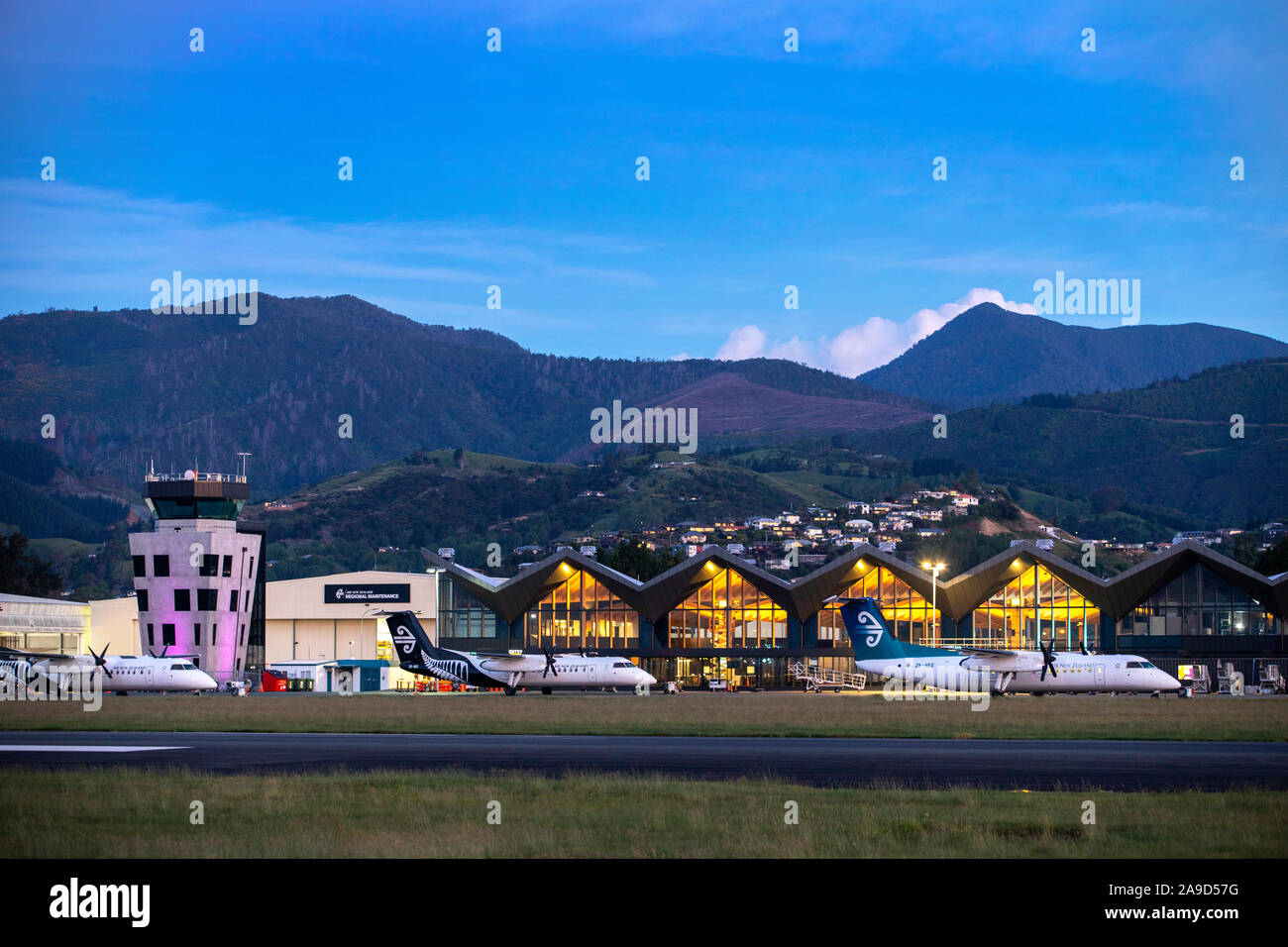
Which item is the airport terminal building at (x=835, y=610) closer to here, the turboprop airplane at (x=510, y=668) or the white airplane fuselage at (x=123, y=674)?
the turboprop airplane at (x=510, y=668)

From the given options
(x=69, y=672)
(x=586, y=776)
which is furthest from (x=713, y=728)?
→ (x=69, y=672)

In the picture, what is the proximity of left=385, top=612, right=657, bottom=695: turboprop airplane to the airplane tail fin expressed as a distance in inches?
522

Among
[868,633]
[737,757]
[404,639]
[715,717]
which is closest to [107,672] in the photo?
[404,639]

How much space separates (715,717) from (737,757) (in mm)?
18817

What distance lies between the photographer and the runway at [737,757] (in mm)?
28953

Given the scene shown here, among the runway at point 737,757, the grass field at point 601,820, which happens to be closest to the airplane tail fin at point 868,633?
the runway at point 737,757

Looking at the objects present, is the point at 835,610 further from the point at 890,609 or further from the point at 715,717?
the point at 715,717

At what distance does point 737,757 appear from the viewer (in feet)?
114

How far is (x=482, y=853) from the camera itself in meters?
18.6

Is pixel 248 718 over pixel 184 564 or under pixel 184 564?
under
